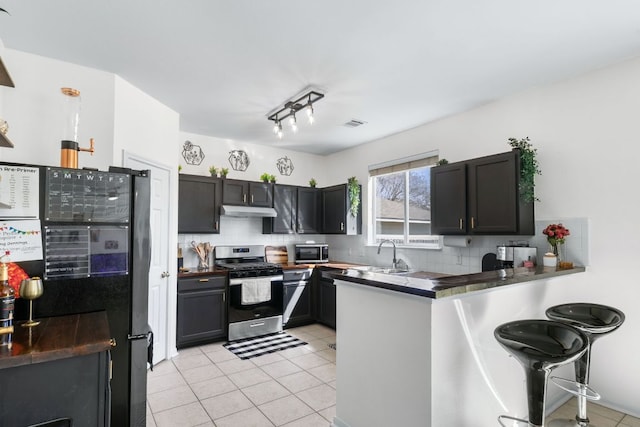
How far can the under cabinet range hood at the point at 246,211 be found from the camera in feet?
14.9

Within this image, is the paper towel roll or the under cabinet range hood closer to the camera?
the paper towel roll

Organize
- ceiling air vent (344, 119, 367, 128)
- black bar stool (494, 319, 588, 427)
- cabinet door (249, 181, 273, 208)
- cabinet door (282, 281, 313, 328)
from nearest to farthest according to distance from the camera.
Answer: black bar stool (494, 319, 588, 427) → ceiling air vent (344, 119, 367, 128) → cabinet door (282, 281, 313, 328) → cabinet door (249, 181, 273, 208)

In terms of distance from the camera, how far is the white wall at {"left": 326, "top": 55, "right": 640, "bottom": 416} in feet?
8.53

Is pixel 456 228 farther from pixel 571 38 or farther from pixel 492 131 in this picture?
pixel 571 38

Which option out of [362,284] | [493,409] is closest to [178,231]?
[362,284]

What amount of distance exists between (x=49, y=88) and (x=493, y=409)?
410 centimetres

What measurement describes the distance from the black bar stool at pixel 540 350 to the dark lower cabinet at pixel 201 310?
10.9 ft

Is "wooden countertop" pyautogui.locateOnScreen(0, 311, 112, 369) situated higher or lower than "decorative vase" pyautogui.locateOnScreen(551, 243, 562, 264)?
lower

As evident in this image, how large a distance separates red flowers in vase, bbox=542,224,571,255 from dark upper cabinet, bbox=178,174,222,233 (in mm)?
3818

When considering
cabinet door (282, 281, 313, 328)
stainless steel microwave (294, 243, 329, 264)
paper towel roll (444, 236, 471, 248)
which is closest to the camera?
paper towel roll (444, 236, 471, 248)

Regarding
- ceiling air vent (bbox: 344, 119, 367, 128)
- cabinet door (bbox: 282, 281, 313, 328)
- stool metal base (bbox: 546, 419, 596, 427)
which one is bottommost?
stool metal base (bbox: 546, 419, 596, 427)

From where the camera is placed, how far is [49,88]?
2.67 m

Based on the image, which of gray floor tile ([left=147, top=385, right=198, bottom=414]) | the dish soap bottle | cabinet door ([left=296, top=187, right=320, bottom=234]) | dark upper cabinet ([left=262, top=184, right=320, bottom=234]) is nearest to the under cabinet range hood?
dark upper cabinet ([left=262, top=184, right=320, bottom=234])

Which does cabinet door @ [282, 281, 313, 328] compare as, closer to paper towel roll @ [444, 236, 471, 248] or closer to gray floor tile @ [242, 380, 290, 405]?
gray floor tile @ [242, 380, 290, 405]
